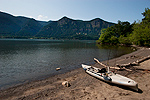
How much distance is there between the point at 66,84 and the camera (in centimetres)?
1190

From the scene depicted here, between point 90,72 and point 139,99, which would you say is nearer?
point 139,99

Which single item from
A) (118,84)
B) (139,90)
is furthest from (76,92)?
(139,90)

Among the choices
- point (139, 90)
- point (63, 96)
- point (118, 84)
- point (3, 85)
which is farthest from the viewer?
point (3, 85)

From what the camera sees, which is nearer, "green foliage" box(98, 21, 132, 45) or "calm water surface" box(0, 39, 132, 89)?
"calm water surface" box(0, 39, 132, 89)

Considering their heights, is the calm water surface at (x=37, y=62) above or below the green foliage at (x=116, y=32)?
below

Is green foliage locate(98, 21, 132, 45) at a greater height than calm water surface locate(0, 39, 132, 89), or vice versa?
green foliage locate(98, 21, 132, 45)

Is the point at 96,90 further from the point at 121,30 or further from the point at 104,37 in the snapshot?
the point at 121,30

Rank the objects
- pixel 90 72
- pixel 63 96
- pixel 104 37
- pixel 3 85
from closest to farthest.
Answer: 1. pixel 63 96
2. pixel 3 85
3. pixel 90 72
4. pixel 104 37

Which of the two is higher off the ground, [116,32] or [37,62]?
[116,32]

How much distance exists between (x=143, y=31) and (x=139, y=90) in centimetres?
5807

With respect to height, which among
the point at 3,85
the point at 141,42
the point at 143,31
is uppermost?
the point at 143,31

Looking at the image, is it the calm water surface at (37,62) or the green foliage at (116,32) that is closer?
the calm water surface at (37,62)

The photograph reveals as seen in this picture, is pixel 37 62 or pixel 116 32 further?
pixel 116 32

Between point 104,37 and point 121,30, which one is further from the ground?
point 121,30
